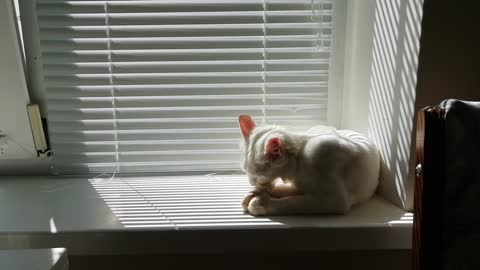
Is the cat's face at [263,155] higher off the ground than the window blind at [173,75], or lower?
lower

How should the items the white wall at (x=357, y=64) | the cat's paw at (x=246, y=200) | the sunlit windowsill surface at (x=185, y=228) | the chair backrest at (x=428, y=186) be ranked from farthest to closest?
the white wall at (x=357, y=64) → the cat's paw at (x=246, y=200) → the sunlit windowsill surface at (x=185, y=228) → the chair backrest at (x=428, y=186)

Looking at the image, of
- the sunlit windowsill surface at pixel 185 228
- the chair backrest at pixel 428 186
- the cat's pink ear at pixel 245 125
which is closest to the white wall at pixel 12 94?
the sunlit windowsill surface at pixel 185 228

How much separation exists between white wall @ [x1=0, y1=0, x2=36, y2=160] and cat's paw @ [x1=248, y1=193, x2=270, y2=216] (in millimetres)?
687

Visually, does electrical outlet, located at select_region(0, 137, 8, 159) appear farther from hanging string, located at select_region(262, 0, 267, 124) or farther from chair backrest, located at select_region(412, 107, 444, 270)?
chair backrest, located at select_region(412, 107, 444, 270)

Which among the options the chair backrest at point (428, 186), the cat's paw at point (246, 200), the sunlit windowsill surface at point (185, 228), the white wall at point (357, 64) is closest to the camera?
the chair backrest at point (428, 186)

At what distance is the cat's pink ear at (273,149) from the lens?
97 cm

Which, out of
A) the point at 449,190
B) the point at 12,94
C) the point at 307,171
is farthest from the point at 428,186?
the point at 12,94

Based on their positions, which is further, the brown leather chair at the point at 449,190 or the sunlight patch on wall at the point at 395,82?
the sunlight patch on wall at the point at 395,82

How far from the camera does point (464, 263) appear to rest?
28.4 inches

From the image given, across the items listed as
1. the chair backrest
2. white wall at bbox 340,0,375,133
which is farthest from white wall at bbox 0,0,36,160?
the chair backrest

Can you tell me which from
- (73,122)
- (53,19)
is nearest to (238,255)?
(73,122)

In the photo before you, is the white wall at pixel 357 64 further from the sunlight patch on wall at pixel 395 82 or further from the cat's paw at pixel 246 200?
the cat's paw at pixel 246 200

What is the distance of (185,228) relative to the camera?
92 centimetres

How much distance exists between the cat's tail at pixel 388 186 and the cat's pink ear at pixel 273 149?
28 centimetres
